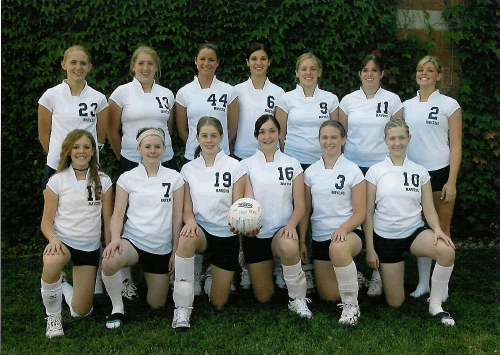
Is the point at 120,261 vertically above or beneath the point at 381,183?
beneath

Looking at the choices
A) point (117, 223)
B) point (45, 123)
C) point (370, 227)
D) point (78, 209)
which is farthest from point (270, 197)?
point (45, 123)

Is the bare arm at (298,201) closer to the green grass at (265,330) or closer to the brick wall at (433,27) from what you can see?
the green grass at (265,330)

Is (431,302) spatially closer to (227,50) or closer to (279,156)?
(279,156)

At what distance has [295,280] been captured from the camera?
3723 mm

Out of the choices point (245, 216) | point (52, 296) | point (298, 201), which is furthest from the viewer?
point (298, 201)

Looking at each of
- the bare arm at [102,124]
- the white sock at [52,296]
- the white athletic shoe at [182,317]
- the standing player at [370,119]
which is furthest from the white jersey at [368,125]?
the white sock at [52,296]

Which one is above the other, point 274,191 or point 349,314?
point 274,191

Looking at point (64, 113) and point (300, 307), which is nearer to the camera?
point (300, 307)

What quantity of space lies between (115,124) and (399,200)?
7.21ft

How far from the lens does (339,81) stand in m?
5.70

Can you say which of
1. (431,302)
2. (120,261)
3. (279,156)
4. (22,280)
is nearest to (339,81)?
(279,156)

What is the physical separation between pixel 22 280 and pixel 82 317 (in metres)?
1.22

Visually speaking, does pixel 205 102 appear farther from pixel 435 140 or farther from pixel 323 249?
pixel 435 140

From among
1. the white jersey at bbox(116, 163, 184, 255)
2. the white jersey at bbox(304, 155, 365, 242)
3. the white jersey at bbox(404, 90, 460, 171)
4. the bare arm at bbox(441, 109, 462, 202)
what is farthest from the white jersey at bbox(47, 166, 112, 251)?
the bare arm at bbox(441, 109, 462, 202)
